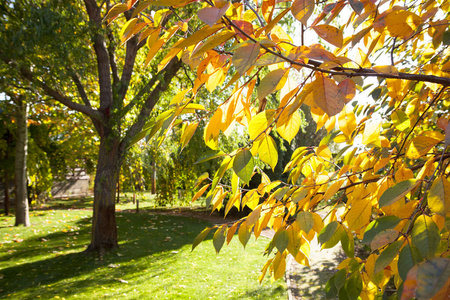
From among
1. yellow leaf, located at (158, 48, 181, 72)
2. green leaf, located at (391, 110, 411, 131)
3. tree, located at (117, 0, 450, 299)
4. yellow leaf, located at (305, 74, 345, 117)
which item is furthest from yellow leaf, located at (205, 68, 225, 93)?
green leaf, located at (391, 110, 411, 131)

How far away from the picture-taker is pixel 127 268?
A: 209 inches

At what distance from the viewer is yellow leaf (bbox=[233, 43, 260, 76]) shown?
0.48 m

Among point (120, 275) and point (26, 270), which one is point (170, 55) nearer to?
point (120, 275)

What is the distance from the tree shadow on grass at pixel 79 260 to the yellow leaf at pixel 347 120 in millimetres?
4475

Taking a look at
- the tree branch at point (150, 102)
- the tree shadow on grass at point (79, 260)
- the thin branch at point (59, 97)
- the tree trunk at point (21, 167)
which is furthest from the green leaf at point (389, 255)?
the tree trunk at point (21, 167)

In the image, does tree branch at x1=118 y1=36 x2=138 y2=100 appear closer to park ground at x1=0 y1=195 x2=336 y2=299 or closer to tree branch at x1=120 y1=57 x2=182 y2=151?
tree branch at x1=120 y1=57 x2=182 y2=151

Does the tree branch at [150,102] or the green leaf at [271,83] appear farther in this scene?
the tree branch at [150,102]

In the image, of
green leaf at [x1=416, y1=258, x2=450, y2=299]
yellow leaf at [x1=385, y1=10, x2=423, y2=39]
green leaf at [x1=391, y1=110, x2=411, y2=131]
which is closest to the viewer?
green leaf at [x1=416, y1=258, x2=450, y2=299]

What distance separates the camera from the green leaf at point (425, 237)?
529mm

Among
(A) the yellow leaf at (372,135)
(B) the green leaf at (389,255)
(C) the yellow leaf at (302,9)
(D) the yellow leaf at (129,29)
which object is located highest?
(D) the yellow leaf at (129,29)

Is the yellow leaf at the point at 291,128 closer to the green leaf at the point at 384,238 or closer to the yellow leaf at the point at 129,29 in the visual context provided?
the green leaf at the point at 384,238

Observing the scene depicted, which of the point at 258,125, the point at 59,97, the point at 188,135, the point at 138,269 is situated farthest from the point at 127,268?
the point at 258,125

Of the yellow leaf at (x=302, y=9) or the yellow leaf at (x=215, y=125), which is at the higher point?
the yellow leaf at (x=302, y=9)

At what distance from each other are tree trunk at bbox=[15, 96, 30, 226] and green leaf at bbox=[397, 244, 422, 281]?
896cm
